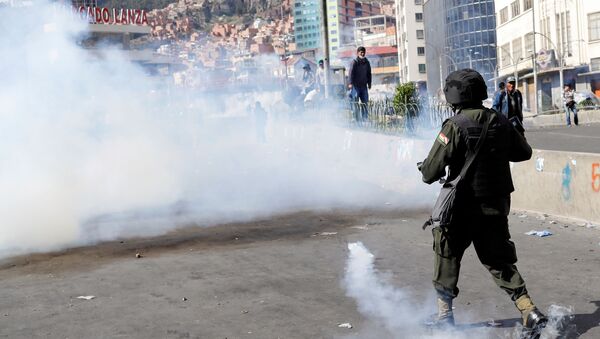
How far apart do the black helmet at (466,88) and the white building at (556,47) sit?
5438 centimetres

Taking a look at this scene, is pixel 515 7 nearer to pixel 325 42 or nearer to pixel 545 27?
pixel 545 27

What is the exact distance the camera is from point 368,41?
7677 inches

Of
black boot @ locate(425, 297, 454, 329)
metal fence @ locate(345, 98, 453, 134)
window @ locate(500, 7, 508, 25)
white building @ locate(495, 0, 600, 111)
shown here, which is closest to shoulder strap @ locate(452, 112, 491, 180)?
black boot @ locate(425, 297, 454, 329)

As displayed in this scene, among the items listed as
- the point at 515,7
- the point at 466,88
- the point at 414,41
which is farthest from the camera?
the point at 414,41

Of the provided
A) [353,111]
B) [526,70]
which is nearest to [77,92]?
[353,111]

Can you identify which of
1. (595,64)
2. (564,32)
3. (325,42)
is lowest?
(325,42)

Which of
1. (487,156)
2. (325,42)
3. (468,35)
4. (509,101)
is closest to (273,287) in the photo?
(487,156)

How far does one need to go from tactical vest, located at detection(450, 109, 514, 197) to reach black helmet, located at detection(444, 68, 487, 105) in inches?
4.7

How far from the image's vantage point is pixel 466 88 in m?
5.43

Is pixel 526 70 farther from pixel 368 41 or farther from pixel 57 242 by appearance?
pixel 368 41

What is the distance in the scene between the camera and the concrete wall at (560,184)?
34.1 ft

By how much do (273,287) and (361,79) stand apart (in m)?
15.3

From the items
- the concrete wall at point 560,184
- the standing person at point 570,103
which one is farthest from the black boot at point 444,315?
the standing person at point 570,103

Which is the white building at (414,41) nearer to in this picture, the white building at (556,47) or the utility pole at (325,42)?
the white building at (556,47)
